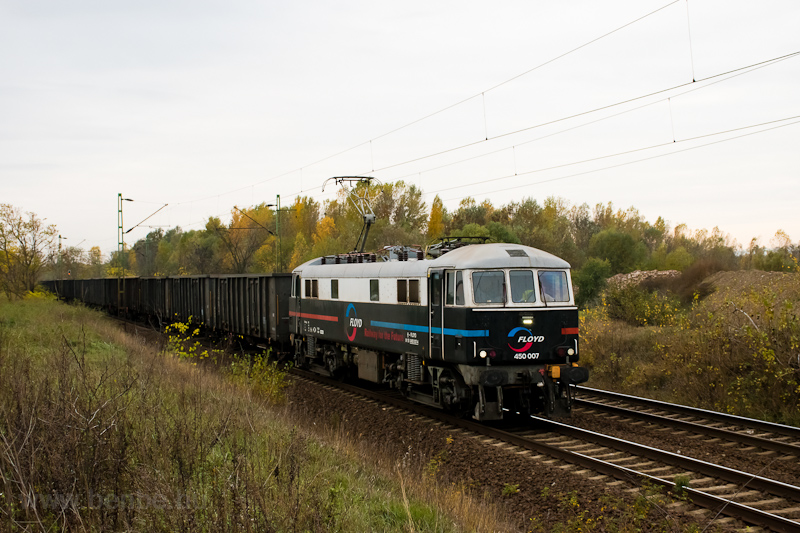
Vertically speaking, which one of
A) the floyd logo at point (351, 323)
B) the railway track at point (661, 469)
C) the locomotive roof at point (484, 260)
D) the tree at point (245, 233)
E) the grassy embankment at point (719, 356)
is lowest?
the railway track at point (661, 469)

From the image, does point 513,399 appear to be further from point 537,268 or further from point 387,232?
point 387,232

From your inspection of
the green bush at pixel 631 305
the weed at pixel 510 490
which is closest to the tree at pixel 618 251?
the green bush at pixel 631 305

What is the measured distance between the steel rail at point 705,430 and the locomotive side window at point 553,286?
2.76 meters

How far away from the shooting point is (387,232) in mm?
43938

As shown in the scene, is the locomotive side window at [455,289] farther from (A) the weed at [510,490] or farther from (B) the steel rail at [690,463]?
(A) the weed at [510,490]

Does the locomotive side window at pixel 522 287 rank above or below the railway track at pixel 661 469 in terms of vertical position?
above

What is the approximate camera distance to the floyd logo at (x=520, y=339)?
37.6ft

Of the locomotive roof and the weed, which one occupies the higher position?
the locomotive roof

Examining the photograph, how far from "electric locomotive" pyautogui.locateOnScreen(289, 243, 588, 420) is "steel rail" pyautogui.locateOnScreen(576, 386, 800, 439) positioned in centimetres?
274

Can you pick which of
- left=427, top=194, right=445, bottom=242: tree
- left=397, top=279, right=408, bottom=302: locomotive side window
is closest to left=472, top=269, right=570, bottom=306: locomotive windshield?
left=397, top=279, right=408, bottom=302: locomotive side window

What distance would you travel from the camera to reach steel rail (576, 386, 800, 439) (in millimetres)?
10812

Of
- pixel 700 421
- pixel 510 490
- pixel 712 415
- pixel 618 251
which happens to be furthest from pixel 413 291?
pixel 618 251

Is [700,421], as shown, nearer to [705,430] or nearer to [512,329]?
[705,430]

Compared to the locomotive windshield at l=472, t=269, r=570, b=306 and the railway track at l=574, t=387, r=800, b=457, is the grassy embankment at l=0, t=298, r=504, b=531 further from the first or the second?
the railway track at l=574, t=387, r=800, b=457
